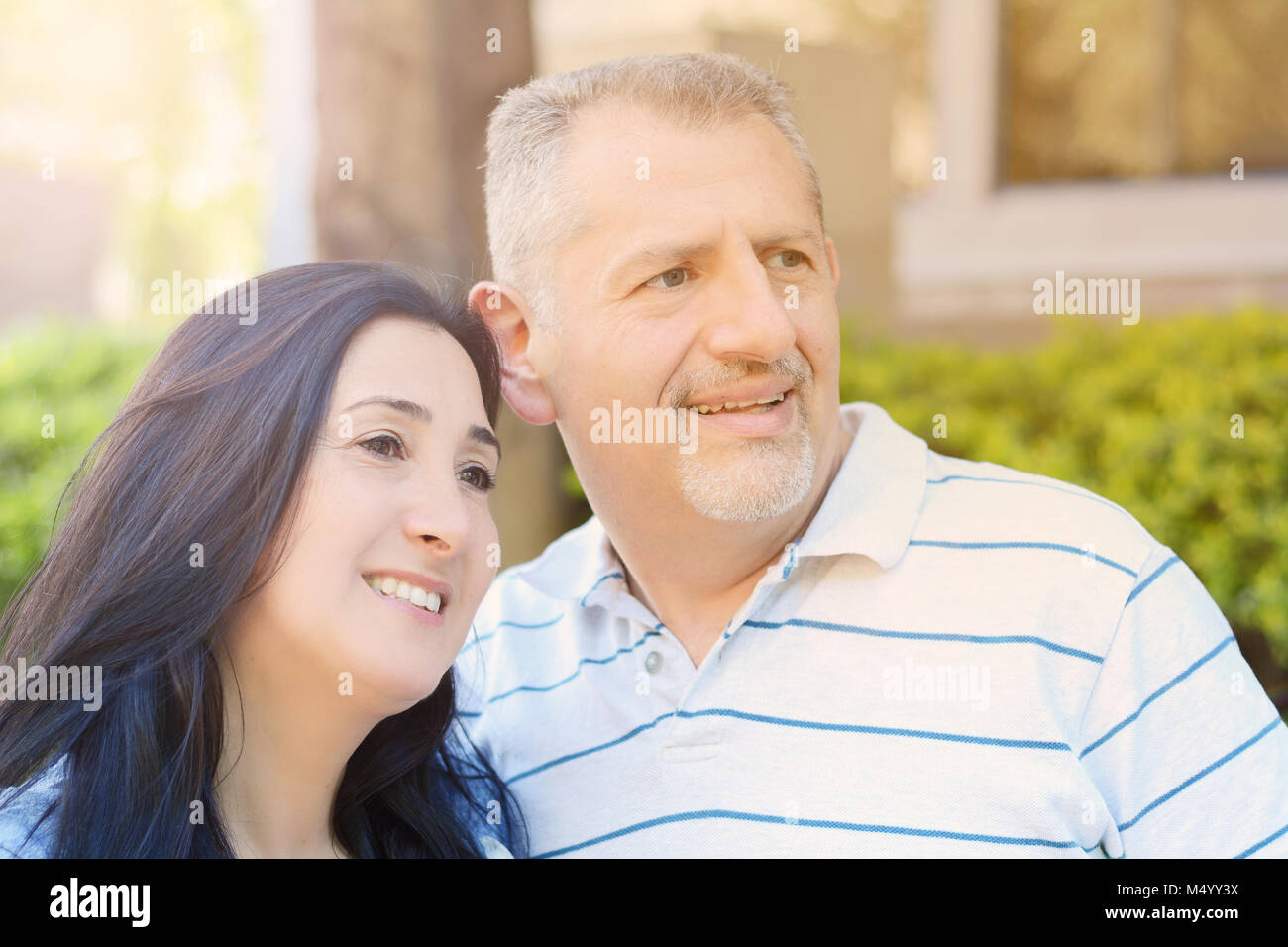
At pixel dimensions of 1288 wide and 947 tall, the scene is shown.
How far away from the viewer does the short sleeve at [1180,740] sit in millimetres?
2051

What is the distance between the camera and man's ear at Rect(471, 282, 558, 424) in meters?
2.46

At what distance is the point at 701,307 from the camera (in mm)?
2270

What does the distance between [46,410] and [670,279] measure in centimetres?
475

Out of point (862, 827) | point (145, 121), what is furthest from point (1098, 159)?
point (145, 121)

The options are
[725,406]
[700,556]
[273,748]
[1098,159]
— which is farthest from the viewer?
[1098,159]

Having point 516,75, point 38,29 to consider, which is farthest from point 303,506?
point 38,29

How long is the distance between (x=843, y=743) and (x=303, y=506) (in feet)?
3.21

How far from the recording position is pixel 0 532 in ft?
16.0

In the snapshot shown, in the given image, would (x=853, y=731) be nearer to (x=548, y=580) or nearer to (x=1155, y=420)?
(x=548, y=580)

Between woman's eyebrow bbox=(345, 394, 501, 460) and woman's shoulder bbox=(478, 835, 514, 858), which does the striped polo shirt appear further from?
woman's eyebrow bbox=(345, 394, 501, 460)

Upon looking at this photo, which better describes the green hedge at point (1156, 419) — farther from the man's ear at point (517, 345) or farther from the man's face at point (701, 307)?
the man's ear at point (517, 345)

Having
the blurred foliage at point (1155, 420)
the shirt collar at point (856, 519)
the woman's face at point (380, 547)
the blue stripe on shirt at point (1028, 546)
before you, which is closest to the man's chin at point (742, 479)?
the shirt collar at point (856, 519)

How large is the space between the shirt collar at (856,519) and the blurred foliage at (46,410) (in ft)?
7.35
